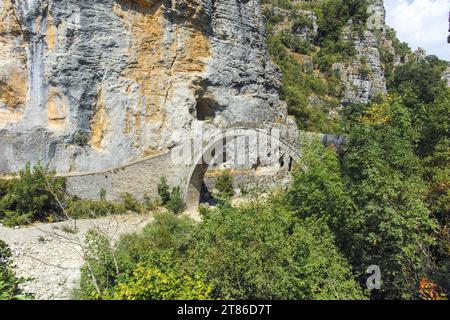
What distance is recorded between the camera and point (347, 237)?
25.0 feet

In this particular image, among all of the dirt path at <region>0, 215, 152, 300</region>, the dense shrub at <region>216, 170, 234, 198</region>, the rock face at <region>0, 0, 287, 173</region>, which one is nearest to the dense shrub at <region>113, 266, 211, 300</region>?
the dirt path at <region>0, 215, 152, 300</region>

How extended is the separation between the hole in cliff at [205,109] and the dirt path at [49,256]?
907cm

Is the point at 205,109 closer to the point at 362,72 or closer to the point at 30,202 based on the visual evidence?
the point at 30,202

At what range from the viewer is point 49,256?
1045 cm

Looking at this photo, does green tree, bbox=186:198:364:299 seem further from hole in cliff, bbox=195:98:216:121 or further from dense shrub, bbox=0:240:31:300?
hole in cliff, bbox=195:98:216:121

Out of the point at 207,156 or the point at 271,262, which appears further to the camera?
the point at 207,156

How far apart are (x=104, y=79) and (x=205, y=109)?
19.1ft

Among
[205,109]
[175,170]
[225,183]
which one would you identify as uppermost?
[205,109]

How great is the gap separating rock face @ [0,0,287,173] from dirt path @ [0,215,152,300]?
562 cm

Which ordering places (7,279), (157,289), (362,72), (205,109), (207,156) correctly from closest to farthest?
(157,289), (7,279), (207,156), (205,109), (362,72)

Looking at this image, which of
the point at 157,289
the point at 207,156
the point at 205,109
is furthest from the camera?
the point at 205,109

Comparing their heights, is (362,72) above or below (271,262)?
above

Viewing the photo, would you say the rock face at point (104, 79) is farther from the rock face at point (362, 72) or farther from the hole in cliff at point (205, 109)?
the rock face at point (362, 72)

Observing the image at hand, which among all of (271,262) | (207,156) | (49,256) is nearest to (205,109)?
(207,156)
